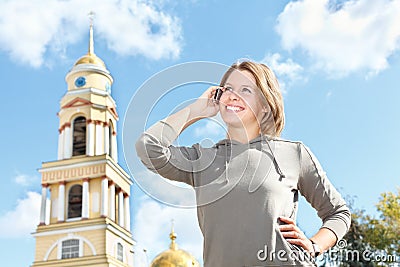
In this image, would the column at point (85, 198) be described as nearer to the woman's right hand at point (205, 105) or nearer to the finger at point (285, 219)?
the woman's right hand at point (205, 105)

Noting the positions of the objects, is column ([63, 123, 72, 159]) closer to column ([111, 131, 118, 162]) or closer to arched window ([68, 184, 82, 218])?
arched window ([68, 184, 82, 218])

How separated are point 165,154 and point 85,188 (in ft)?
69.5

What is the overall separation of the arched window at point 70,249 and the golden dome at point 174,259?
5809 mm

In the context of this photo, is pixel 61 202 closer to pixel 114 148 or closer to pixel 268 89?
pixel 114 148

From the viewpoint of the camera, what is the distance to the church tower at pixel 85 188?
21.5 metres

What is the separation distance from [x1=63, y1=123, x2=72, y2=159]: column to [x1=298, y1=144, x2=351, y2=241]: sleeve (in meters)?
22.3

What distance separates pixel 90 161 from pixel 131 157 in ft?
69.8

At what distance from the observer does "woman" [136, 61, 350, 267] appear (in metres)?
1.43

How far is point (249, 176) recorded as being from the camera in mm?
1505

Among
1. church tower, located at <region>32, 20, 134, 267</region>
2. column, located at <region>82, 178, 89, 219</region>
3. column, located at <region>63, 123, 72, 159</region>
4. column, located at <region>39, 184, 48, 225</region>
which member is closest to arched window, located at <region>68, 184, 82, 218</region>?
church tower, located at <region>32, 20, 134, 267</region>

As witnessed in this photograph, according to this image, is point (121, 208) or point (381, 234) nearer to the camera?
point (381, 234)

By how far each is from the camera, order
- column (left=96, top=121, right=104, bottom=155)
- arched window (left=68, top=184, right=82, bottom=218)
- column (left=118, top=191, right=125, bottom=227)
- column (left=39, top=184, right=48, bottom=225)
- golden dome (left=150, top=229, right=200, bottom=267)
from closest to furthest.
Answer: golden dome (left=150, top=229, right=200, bottom=267) < column (left=39, top=184, right=48, bottom=225) < arched window (left=68, top=184, right=82, bottom=218) < column (left=96, top=121, right=104, bottom=155) < column (left=118, top=191, right=125, bottom=227)

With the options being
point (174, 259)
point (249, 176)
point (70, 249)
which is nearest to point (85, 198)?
point (70, 249)

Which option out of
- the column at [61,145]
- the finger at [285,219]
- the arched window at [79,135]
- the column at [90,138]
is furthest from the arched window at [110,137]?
the finger at [285,219]
